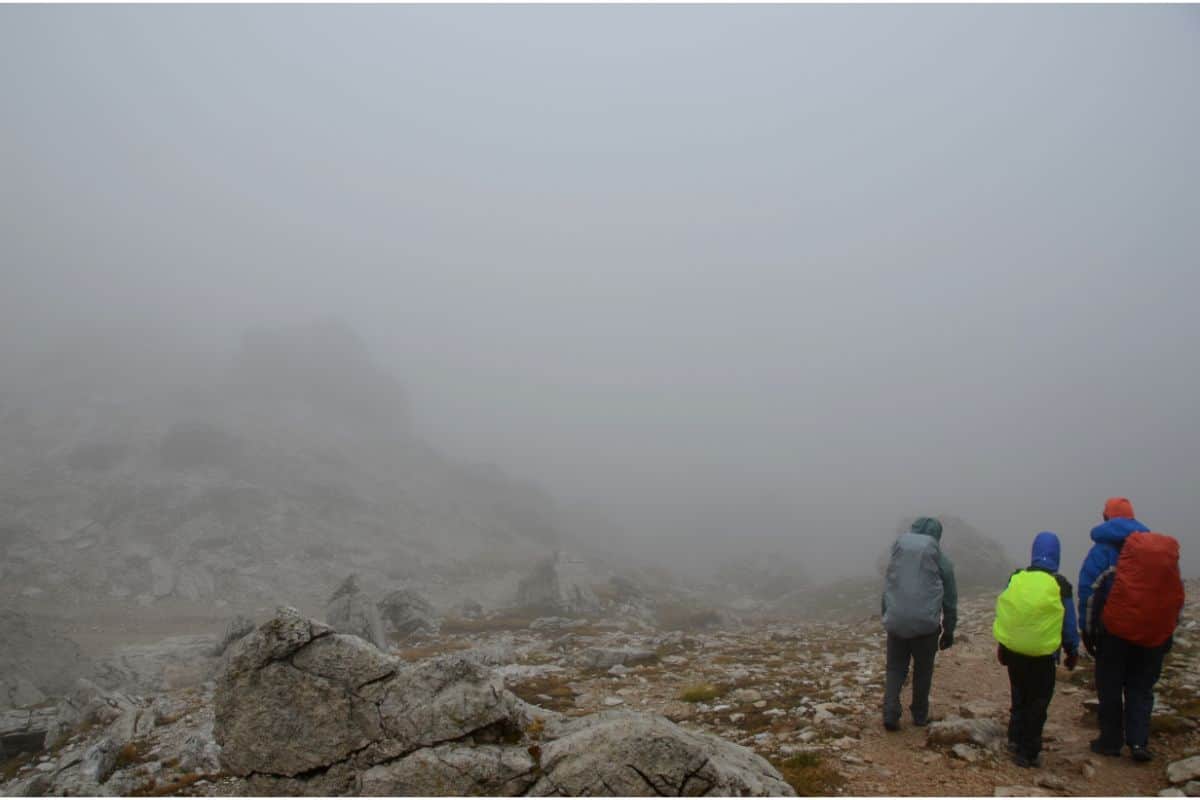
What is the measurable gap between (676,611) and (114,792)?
39155 mm

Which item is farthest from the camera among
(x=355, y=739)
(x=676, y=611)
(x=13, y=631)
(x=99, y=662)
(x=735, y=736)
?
→ (x=676, y=611)

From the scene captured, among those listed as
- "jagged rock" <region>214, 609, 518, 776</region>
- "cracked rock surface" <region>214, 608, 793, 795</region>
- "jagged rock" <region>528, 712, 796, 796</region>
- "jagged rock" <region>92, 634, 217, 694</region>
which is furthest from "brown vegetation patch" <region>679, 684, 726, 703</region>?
"jagged rock" <region>92, 634, 217, 694</region>

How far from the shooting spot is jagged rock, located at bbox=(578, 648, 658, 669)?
2023cm

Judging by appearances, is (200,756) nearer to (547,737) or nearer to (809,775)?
(547,737)

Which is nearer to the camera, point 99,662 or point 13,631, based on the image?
point 13,631

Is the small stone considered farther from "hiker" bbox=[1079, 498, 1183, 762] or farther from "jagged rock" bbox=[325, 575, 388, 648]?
"jagged rock" bbox=[325, 575, 388, 648]

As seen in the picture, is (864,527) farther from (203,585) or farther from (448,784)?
(448,784)

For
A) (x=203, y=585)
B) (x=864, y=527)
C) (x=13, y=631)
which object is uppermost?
(x=13, y=631)

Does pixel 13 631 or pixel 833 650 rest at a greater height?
pixel 833 650

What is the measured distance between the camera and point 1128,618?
8297 mm

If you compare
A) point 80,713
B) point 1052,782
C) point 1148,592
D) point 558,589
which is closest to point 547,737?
point 1052,782

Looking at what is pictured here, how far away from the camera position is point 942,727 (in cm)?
977

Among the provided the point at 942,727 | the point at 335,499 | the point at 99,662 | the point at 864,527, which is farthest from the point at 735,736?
the point at 864,527

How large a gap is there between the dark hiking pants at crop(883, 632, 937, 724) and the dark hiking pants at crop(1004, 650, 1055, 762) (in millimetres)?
1499
